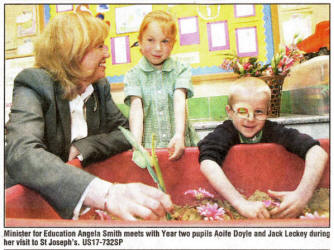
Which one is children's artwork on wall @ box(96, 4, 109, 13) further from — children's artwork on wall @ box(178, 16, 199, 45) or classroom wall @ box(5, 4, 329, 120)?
children's artwork on wall @ box(178, 16, 199, 45)

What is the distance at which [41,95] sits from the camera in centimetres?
37

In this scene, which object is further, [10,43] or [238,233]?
[10,43]

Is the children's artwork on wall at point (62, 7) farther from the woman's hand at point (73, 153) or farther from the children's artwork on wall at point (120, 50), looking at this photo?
the woman's hand at point (73, 153)

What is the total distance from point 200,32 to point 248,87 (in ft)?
0.47

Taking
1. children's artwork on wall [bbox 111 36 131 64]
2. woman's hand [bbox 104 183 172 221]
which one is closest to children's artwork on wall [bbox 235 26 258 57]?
children's artwork on wall [bbox 111 36 131 64]

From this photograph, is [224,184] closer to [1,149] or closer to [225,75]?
[225,75]

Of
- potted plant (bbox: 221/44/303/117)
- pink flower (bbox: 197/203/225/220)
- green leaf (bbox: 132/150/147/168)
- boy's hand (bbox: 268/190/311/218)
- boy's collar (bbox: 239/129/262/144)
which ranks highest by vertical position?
potted plant (bbox: 221/44/303/117)

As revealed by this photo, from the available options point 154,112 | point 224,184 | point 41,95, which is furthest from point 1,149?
point 224,184

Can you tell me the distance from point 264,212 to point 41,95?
370mm

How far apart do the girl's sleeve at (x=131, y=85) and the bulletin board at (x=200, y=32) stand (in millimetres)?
13

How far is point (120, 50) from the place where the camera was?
1.51 feet

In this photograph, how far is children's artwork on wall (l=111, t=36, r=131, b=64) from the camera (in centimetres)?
46

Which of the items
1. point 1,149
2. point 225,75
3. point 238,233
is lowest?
point 238,233

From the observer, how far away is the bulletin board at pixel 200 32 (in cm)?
46
